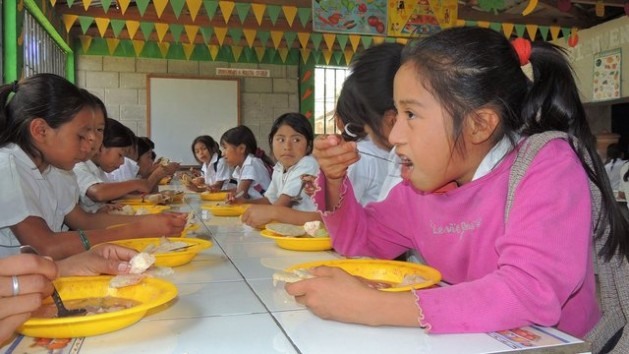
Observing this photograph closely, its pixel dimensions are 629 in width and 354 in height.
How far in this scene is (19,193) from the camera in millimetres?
1627

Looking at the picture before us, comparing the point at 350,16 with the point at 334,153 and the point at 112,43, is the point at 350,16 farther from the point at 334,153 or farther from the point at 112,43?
the point at 112,43

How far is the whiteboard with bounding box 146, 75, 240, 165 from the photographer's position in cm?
801

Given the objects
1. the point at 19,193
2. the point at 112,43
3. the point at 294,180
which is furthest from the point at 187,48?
the point at 19,193

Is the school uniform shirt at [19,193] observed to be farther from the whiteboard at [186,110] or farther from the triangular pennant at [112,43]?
the whiteboard at [186,110]

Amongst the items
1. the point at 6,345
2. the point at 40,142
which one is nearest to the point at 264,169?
the point at 40,142

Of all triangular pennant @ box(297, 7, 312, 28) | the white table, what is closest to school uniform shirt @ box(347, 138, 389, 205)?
the white table

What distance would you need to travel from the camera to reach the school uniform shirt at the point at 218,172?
5648 mm

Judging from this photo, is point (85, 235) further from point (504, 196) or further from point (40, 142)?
point (504, 196)

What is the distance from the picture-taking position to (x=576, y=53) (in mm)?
7203

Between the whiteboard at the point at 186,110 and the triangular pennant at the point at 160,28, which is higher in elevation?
the triangular pennant at the point at 160,28

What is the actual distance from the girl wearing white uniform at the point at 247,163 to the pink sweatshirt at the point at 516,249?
117 inches

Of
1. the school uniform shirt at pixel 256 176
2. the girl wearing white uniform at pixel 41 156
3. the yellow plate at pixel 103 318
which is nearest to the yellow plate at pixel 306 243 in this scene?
the girl wearing white uniform at pixel 41 156

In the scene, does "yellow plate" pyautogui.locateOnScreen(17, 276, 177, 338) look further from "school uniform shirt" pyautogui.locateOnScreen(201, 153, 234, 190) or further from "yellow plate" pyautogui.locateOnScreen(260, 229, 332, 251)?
"school uniform shirt" pyautogui.locateOnScreen(201, 153, 234, 190)

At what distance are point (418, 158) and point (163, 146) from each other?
7502mm
